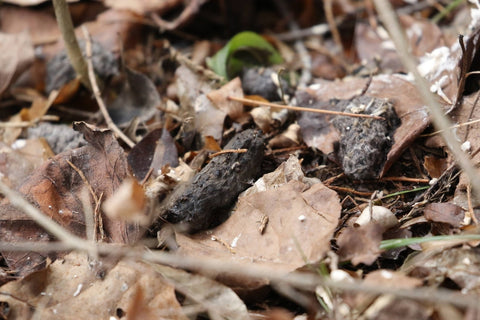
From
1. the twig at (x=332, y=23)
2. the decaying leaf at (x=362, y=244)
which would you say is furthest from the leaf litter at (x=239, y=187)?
the twig at (x=332, y=23)

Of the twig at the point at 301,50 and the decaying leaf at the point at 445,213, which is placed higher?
the twig at the point at 301,50

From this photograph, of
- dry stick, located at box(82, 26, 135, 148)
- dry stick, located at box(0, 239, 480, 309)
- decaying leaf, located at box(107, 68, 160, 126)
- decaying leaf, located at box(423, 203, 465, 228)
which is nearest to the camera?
dry stick, located at box(0, 239, 480, 309)

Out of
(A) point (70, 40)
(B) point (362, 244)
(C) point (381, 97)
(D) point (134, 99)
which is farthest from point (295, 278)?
(A) point (70, 40)

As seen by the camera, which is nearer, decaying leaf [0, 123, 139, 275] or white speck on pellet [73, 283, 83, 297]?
white speck on pellet [73, 283, 83, 297]

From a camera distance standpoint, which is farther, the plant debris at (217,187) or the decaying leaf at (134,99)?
the decaying leaf at (134,99)

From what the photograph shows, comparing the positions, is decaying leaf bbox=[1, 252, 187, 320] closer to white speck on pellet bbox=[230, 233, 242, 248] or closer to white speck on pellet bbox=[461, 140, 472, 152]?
white speck on pellet bbox=[230, 233, 242, 248]

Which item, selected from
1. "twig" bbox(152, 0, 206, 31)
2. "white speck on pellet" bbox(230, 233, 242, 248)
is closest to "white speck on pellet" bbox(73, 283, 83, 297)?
"white speck on pellet" bbox(230, 233, 242, 248)

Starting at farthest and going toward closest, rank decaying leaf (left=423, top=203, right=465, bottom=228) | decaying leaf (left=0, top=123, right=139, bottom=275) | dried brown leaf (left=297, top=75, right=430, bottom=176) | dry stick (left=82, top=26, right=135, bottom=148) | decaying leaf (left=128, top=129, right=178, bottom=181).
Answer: dry stick (left=82, top=26, right=135, bottom=148), decaying leaf (left=128, top=129, right=178, bottom=181), dried brown leaf (left=297, top=75, right=430, bottom=176), decaying leaf (left=0, top=123, right=139, bottom=275), decaying leaf (left=423, top=203, right=465, bottom=228)

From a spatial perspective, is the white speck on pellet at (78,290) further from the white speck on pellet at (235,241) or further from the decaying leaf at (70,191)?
the white speck on pellet at (235,241)
